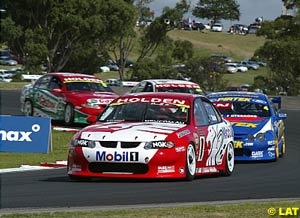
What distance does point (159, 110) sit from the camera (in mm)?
12703

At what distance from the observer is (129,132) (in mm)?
11570

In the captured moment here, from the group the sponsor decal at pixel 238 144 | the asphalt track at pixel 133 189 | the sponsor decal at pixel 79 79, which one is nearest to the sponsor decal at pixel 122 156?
the asphalt track at pixel 133 189

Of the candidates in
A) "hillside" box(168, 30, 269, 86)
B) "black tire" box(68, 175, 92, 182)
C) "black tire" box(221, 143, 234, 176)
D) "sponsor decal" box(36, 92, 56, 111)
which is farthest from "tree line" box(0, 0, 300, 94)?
"black tire" box(68, 175, 92, 182)

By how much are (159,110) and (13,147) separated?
5.53m

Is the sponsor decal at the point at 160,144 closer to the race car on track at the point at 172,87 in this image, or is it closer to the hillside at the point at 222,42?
the race car on track at the point at 172,87

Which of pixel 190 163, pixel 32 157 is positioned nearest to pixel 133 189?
pixel 190 163

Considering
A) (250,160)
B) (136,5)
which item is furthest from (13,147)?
(136,5)

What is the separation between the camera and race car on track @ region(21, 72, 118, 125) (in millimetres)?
23000

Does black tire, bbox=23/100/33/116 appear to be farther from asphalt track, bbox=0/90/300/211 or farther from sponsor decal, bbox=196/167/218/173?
sponsor decal, bbox=196/167/218/173

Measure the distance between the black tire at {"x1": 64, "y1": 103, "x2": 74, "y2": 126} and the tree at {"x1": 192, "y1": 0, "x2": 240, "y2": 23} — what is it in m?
93.0

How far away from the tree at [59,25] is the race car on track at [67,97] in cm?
3099

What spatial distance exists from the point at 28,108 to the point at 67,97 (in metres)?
1.97

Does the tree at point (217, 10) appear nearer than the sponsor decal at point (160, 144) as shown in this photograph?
No

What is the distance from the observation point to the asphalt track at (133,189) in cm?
956
